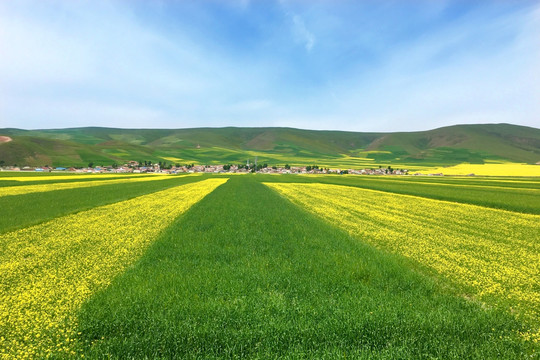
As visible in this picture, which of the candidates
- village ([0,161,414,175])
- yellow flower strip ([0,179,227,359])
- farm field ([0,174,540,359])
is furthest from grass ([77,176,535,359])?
village ([0,161,414,175])

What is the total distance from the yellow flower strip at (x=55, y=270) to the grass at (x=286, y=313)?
565mm

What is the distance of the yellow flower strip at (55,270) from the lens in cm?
509

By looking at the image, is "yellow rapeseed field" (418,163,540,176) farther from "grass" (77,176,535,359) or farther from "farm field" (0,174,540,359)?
"grass" (77,176,535,359)

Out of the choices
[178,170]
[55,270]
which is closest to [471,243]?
[55,270]

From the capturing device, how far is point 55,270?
8172 millimetres

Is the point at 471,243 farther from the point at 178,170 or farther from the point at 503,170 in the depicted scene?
the point at 178,170

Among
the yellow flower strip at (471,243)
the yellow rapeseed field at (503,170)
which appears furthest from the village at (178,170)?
the yellow flower strip at (471,243)

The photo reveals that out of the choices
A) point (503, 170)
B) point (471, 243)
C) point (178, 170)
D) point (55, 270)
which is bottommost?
point (178, 170)

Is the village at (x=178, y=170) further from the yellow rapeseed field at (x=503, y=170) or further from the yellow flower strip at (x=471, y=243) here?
the yellow flower strip at (x=471, y=243)

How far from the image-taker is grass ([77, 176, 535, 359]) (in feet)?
15.4

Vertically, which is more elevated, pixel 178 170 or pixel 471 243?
pixel 471 243

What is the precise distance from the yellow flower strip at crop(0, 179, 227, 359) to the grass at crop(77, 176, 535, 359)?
565mm

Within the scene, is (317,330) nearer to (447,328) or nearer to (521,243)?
(447,328)

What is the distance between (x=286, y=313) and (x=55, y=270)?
7712 mm
